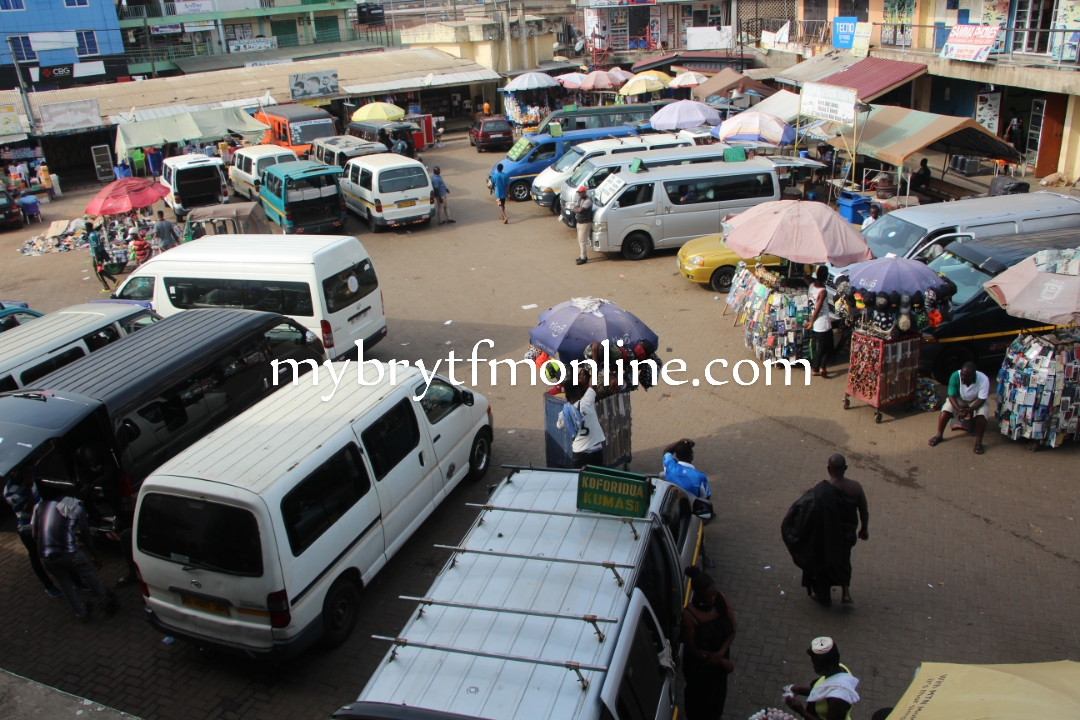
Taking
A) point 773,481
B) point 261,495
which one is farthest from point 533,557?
point 773,481

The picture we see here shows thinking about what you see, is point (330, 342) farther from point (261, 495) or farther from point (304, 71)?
point (304, 71)

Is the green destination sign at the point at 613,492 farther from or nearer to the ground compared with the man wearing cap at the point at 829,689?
farther from the ground

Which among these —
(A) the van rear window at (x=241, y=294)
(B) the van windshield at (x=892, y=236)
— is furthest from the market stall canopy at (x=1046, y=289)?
(A) the van rear window at (x=241, y=294)

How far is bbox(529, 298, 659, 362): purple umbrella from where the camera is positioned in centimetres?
823

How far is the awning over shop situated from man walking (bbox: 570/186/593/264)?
315 inches

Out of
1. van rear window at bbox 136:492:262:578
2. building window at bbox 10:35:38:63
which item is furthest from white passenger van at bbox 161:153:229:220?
building window at bbox 10:35:38:63

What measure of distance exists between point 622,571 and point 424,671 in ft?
4.20

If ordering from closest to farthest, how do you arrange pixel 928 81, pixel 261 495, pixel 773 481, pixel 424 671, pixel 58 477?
pixel 424 671 < pixel 261 495 < pixel 58 477 < pixel 773 481 < pixel 928 81

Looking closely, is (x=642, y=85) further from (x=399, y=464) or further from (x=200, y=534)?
(x=200, y=534)

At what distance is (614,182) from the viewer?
52.3ft

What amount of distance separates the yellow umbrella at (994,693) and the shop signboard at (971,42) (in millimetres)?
19724

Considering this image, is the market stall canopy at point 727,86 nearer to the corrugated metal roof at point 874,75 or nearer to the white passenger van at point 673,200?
the corrugated metal roof at point 874,75

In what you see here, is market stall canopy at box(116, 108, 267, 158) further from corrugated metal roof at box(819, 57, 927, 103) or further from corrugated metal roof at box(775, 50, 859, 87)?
Answer: corrugated metal roof at box(819, 57, 927, 103)

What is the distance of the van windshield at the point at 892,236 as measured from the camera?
11688 mm
